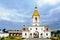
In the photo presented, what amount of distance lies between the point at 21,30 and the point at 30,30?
2.88 metres

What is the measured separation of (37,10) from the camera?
217 ft

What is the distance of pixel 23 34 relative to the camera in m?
62.9

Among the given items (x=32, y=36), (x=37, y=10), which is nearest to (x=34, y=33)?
(x=32, y=36)

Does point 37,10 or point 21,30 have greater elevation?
point 37,10

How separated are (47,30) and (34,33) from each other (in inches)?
150

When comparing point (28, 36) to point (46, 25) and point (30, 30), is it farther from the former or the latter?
point (46, 25)

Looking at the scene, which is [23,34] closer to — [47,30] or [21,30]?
[21,30]

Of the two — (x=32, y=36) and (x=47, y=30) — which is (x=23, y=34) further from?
→ (x=47, y=30)

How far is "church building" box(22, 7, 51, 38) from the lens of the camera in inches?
2473

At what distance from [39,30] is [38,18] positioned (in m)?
3.57

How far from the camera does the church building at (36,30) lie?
62.8 m

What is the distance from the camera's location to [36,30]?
6381 cm

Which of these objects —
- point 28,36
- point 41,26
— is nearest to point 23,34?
point 28,36

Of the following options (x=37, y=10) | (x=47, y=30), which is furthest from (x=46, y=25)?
(x=37, y=10)
